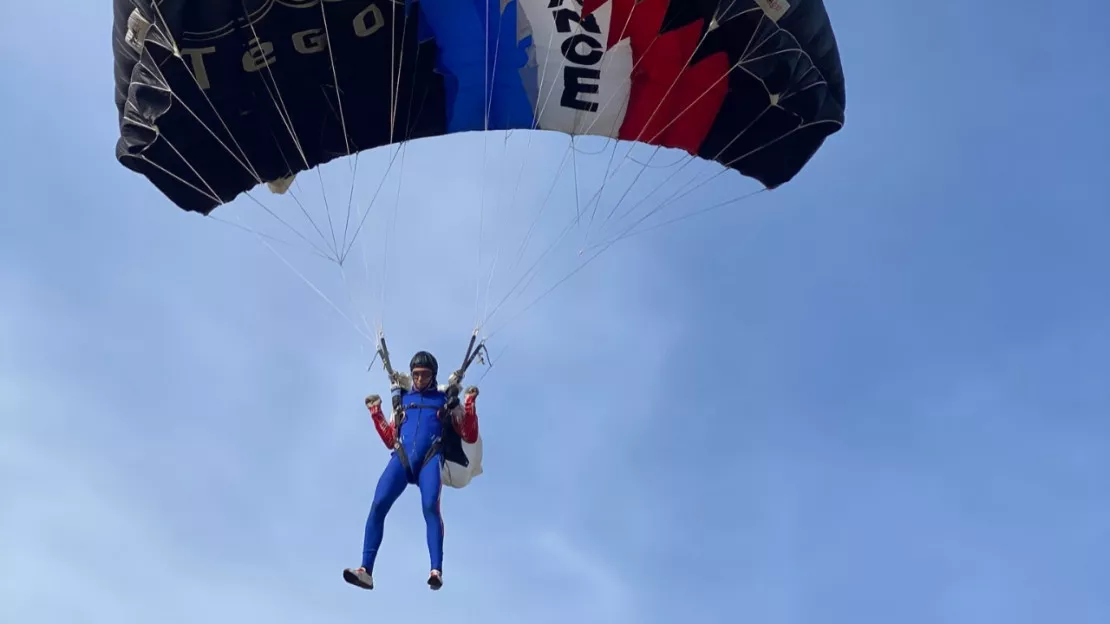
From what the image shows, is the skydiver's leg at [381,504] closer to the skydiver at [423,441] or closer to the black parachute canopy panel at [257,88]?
the skydiver at [423,441]

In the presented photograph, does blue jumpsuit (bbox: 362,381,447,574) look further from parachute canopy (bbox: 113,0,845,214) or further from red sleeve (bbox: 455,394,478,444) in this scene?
parachute canopy (bbox: 113,0,845,214)

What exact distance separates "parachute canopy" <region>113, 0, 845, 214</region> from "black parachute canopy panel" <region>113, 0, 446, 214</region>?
0.05 ft

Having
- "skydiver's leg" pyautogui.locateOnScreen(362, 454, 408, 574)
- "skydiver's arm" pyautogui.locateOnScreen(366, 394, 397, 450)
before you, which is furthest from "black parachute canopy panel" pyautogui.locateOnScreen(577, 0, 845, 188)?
"skydiver's leg" pyautogui.locateOnScreen(362, 454, 408, 574)

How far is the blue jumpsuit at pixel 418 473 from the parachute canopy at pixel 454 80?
8.55 ft

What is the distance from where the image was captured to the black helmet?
12.3 meters

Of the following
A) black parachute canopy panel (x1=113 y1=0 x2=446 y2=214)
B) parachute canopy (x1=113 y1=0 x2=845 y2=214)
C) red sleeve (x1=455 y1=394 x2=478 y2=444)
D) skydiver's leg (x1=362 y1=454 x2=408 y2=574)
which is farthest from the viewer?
parachute canopy (x1=113 y1=0 x2=845 y2=214)

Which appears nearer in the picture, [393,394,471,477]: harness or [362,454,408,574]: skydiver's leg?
[362,454,408,574]: skydiver's leg

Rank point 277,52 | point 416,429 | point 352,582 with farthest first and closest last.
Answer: point 277,52 < point 416,429 < point 352,582

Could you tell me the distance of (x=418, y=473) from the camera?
1189 centimetres

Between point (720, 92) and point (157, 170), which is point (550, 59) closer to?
point (720, 92)

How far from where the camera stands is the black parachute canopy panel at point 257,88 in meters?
12.4

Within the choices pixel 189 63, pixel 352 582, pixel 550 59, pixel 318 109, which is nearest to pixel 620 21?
pixel 550 59

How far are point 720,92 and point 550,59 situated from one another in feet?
4.99

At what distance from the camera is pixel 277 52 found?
1286cm
